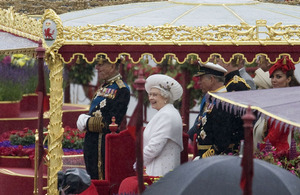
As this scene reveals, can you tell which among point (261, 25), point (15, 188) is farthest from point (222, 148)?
point (15, 188)

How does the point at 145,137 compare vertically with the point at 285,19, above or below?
below

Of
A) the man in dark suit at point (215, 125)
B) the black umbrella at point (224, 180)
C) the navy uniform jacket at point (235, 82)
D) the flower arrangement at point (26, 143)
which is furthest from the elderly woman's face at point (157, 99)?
the flower arrangement at point (26, 143)

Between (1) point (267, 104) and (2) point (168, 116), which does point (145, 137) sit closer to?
(2) point (168, 116)

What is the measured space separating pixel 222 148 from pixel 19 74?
6.41 m

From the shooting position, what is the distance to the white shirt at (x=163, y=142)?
28.5 ft

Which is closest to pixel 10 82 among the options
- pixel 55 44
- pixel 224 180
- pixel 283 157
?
pixel 55 44

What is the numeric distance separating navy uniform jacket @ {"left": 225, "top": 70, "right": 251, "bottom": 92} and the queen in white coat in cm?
72

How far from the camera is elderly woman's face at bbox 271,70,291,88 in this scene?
9.20 meters

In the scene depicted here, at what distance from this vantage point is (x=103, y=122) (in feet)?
31.9

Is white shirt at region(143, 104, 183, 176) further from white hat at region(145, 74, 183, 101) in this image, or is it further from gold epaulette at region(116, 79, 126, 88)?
gold epaulette at region(116, 79, 126, 88)

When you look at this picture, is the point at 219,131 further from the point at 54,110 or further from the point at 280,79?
the point at 54,110

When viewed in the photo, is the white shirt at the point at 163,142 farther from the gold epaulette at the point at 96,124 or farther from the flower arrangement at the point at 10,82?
the flower arrangement at the point at 10,82

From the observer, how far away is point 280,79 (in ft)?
30.2

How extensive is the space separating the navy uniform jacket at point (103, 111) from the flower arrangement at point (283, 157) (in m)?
1.85
